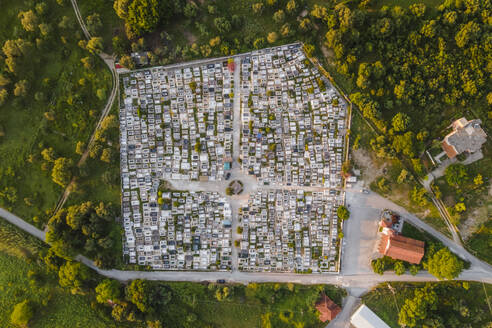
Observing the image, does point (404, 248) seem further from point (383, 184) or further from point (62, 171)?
point (62, 171)

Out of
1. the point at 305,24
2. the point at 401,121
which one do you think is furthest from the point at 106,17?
the point at 401,121

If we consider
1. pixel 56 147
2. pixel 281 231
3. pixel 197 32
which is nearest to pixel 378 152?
pixel 281 231

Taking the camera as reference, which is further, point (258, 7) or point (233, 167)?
point (233, 167)

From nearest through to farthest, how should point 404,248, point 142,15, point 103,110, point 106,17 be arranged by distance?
point 142,15, point 404,248, point 106,17, point 103,110

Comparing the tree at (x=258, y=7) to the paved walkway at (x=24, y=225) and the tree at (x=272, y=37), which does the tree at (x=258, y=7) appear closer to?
the tree at (x=272, y=37)

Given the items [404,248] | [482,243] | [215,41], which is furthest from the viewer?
[482,243]

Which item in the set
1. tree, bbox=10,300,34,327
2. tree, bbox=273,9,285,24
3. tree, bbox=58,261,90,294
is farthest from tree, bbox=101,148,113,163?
tree, bbox=273,9,285,24

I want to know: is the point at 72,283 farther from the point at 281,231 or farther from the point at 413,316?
the point at 413,316

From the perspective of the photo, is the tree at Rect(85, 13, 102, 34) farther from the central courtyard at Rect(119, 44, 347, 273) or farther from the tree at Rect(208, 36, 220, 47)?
the tree at Rect(208, 36, 220, 47)
